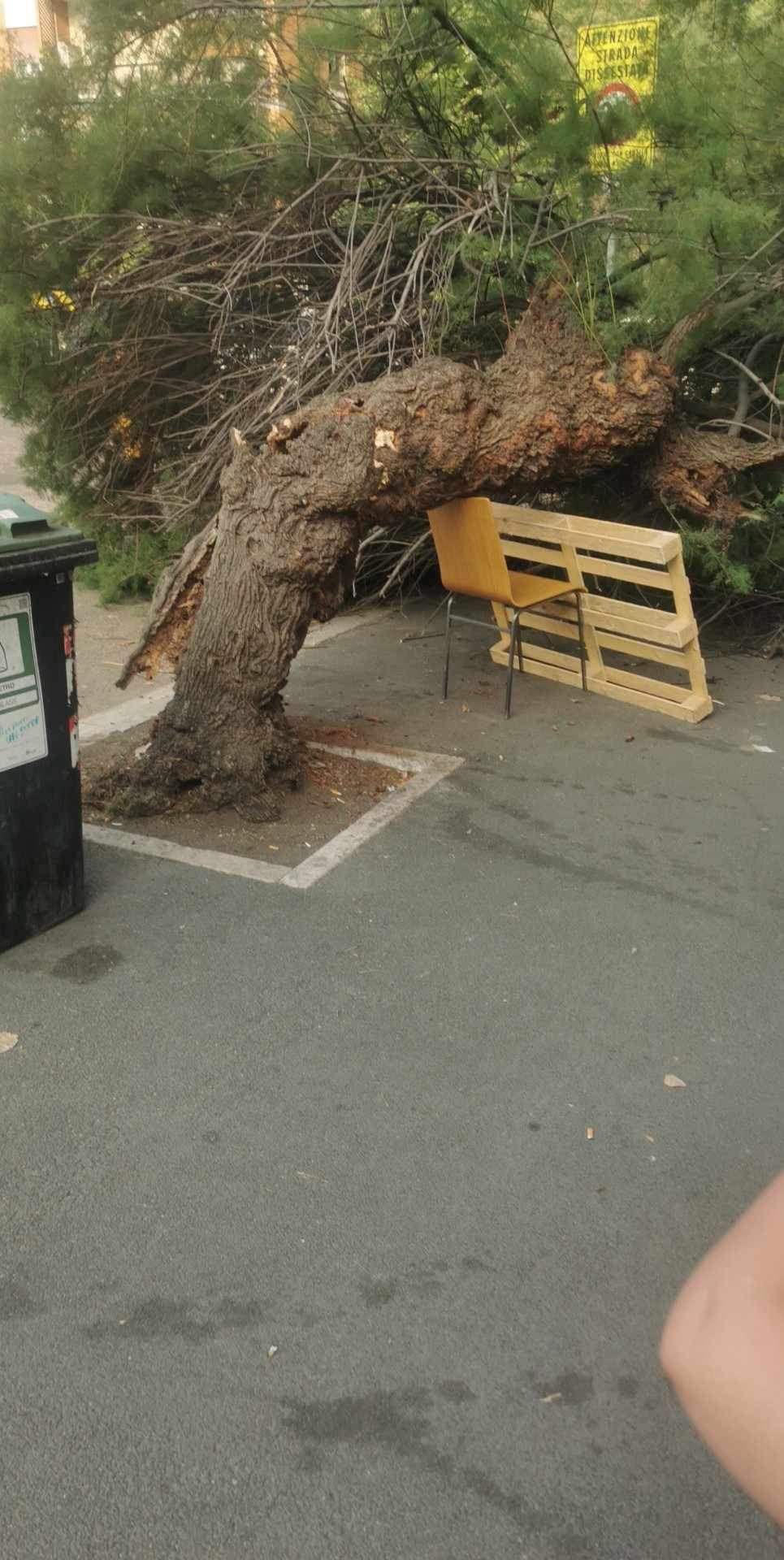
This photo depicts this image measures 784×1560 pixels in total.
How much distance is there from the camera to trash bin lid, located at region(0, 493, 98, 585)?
3.64m

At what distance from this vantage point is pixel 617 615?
666 centimetres

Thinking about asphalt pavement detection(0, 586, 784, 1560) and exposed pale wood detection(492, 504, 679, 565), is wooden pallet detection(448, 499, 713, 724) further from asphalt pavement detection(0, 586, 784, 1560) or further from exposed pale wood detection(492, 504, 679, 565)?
asphalt pavement detection(0, 586, 784, 1560)

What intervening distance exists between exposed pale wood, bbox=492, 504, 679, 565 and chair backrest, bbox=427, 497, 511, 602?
20.8 inches

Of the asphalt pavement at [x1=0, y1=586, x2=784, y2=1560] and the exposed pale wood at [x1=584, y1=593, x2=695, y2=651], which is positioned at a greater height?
the exposed pale wood at [x1=584, y1=593, x2=695, y2=651]

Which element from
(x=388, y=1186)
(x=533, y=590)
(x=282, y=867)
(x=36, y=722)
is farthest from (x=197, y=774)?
(x=388, y=1186)

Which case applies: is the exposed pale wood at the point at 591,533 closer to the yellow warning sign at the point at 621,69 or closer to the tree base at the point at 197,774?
the yellow warning sign at the point at 621,69

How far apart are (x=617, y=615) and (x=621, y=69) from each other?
291 centimetres

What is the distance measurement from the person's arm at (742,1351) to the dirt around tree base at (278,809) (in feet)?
12.8

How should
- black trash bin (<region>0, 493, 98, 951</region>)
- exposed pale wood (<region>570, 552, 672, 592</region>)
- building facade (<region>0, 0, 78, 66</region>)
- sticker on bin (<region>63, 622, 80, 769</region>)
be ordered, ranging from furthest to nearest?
building facade (<region>0, 0, 78, 66</region>) → exposed pale wood (<region>570, 552, 672, 592</region>) → sticker on bin (<region>63, 622, 80, 769</region>) → black trash bin (<region>0, 493, 98, 951</region>)

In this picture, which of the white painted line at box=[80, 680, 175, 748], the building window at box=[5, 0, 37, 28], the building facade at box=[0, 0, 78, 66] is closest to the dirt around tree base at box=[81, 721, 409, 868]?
the white painted line at box=[80, 680, 175, 748]

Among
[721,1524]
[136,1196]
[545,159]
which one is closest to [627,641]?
[545,159]

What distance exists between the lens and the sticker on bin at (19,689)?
12.3ft

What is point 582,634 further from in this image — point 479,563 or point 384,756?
point 384,756

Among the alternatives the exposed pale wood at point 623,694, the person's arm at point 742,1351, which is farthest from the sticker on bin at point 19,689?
the exposed pale wood at point 623,694
